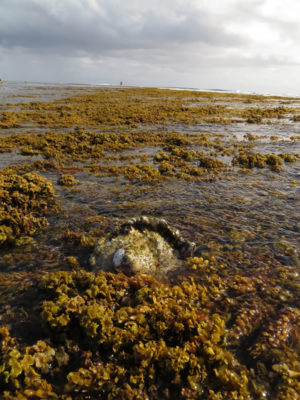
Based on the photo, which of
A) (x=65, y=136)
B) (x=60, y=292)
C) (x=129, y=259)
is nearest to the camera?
(x=60, y=292)

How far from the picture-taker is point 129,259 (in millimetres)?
6367

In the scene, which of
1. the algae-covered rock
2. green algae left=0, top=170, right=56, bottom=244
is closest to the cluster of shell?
the algae-covered rock

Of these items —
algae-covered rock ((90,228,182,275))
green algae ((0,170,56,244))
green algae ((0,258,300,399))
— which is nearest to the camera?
green algae ((0,258,300,399))

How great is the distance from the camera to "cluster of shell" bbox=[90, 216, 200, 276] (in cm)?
646

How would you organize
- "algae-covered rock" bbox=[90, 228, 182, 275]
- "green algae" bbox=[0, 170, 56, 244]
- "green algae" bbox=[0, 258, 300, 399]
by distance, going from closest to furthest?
"green algae" bbox=[0, 258, 300, 399] < "algae-covered rock" bbox=[90, 228, 182, 275] < "green algae" bbox=[0, 170, 56, 244]

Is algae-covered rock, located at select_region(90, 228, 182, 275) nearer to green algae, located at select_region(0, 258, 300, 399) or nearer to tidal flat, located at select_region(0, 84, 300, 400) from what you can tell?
tidal flat, located at select_region(0, 84, 300, 400)

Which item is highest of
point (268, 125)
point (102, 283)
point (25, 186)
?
point (268, 125)

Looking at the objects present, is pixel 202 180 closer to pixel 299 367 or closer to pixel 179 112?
pixel 299 367

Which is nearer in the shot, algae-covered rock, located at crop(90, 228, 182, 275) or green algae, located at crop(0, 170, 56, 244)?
algae-covered rock, located at crop(90, 228, 182, 275)

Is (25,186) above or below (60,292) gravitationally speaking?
above

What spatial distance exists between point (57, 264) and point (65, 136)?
16.7 meters

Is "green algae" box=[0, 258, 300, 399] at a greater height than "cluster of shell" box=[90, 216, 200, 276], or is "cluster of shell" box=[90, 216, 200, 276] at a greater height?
"cluster of shell" box=[90, 216, 200, 276]

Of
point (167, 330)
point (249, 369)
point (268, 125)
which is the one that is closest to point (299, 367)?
point (249, 369)

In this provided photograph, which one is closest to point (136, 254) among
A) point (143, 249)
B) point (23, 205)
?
point (143, 249)
